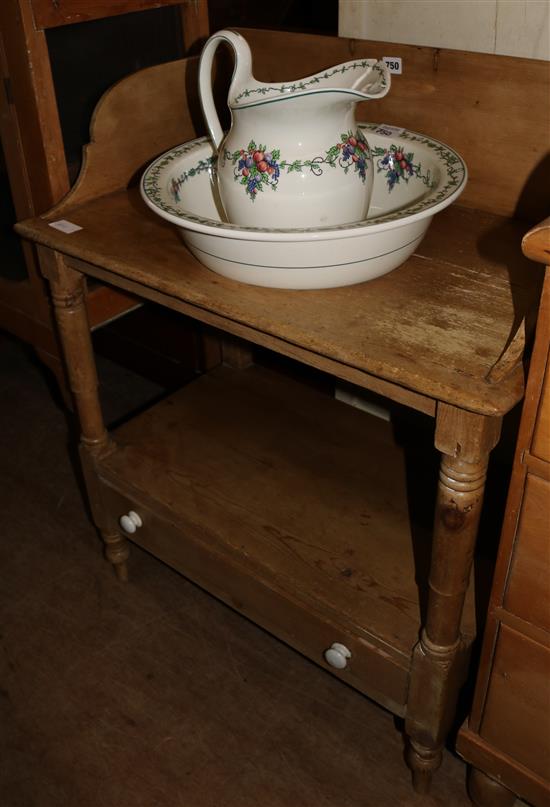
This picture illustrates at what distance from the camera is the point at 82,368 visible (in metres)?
1.23

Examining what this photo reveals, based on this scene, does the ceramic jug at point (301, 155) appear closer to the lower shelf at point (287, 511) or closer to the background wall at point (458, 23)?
the background wall at point (458, 23)

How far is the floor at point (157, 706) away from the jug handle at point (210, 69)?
0.81 meters

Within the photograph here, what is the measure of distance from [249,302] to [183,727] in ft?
2.31

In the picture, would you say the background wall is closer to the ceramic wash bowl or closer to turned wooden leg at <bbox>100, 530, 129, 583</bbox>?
the ceramic wash bowl

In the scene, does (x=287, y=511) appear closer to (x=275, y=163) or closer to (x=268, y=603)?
(x=268, y=603)

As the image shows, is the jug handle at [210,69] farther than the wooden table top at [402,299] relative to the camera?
Yes

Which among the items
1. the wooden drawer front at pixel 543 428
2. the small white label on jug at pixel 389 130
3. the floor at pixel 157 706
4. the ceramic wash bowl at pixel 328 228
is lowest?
the floor at pixel 157 706

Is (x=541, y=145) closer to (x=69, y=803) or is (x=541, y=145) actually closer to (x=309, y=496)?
(x=309, y=496)

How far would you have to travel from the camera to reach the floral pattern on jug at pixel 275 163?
872mm

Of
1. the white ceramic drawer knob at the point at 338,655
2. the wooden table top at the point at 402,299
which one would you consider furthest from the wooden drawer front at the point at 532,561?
the white ceramic drawer knob at the point at 338,655

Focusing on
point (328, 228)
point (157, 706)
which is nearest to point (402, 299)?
point (328, 228)

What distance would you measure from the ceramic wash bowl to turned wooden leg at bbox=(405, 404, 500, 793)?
20 centimetres

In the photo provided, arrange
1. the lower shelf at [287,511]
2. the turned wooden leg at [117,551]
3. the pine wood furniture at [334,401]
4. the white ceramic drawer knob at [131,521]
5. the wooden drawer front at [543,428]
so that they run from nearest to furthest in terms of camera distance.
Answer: the wooden drawer front at [543,428]
the pine wood furniture at [334,401]
the lower shelf at [287,511]
the white ceramic drawer knob at [131,521]
the turned wooden leg at [117,551]

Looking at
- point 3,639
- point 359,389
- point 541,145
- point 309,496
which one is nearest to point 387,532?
point 309,496
